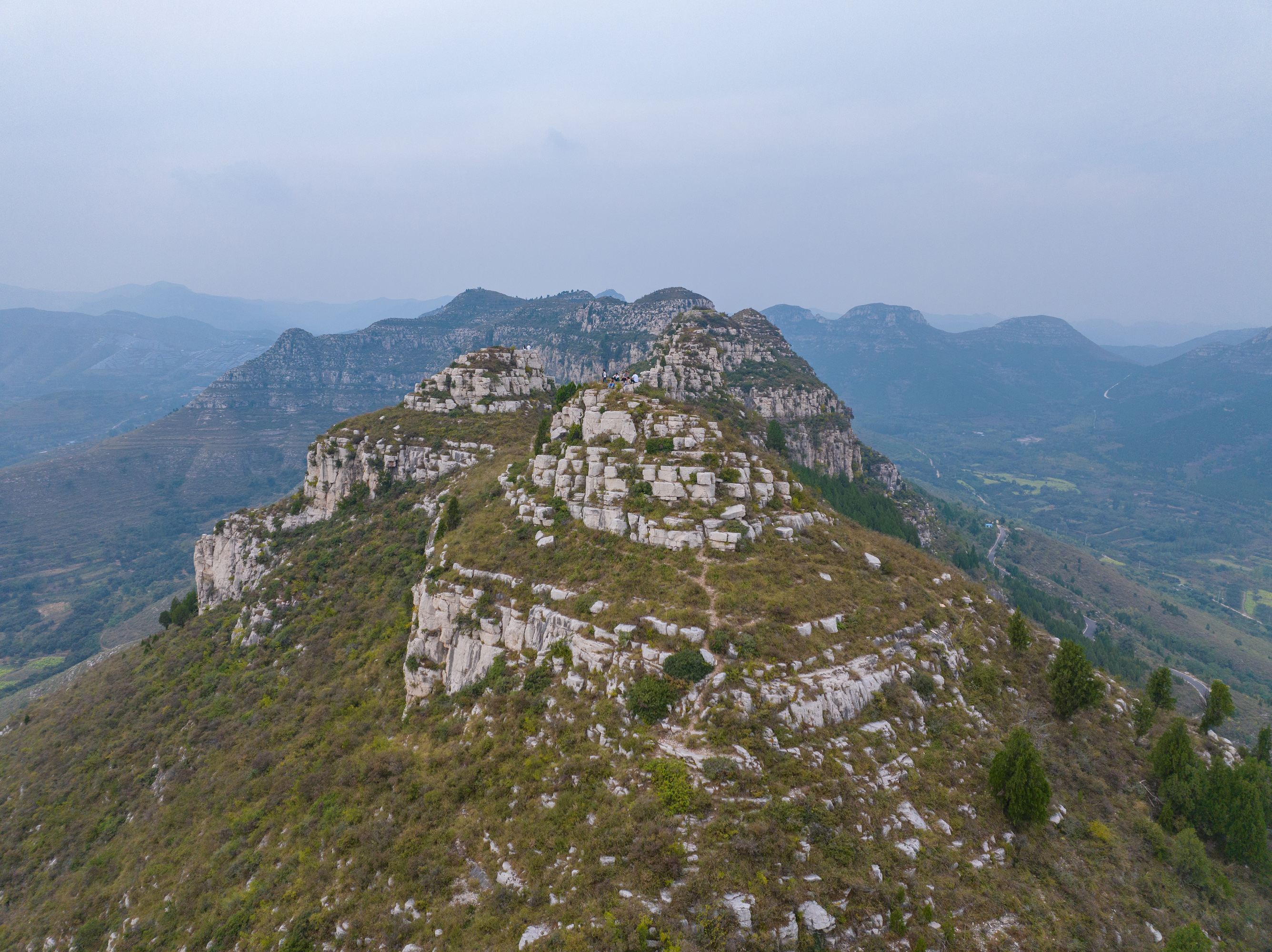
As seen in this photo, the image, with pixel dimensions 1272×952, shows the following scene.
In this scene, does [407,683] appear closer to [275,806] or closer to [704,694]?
[275,806]

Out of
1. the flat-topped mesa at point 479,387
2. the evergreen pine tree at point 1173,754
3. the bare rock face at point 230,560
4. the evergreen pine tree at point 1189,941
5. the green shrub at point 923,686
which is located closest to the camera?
the evergreen pine tree at point 1189,941

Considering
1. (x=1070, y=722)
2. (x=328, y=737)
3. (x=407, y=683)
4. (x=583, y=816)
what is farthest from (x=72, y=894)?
(x=1070, y=722)

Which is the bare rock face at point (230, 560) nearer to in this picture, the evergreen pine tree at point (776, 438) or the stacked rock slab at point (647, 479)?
the stacked rock slab at point (647, 479)

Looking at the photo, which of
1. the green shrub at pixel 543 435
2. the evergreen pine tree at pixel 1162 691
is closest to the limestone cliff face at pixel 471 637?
the green shrub at pixel 543 435

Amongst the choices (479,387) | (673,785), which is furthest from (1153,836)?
(479,387)

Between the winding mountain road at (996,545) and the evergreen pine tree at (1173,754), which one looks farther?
the winding mountain road at (996,545)

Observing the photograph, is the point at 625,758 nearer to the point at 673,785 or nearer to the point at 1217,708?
the point at 673,785

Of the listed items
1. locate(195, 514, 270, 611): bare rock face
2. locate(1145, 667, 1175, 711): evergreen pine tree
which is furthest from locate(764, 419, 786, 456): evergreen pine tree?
locate(195, 514, 270, 611): bare rock face

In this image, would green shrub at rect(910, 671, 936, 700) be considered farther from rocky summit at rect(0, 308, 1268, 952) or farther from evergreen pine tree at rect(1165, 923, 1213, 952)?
evergreen pine tree at rect(1165, 923, 1213, 952)
